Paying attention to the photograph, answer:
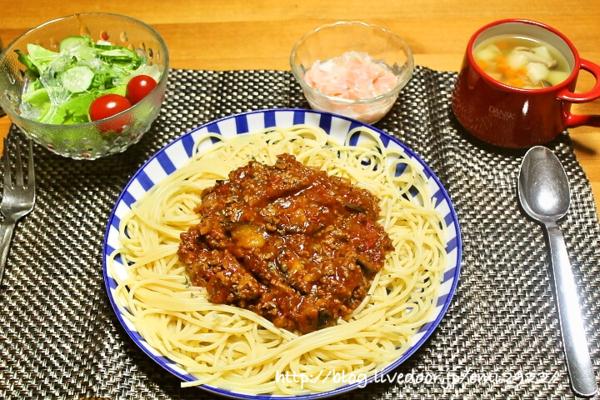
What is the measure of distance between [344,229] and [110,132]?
1768mm

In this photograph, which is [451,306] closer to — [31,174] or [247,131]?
[247,131]

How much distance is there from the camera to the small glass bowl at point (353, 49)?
4.07 meters

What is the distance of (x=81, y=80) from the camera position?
12.6 ft

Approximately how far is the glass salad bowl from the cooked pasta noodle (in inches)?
19.9

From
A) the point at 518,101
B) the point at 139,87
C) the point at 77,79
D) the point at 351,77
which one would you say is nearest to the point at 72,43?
the point at 77,79

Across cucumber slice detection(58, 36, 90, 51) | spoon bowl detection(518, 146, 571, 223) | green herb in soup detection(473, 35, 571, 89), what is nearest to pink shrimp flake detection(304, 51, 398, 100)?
green herb in soup detection(473, 35, 571, 89)

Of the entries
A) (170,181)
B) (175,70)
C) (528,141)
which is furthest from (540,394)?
(175,70)

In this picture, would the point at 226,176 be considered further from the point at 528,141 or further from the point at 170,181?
the point at 528,141

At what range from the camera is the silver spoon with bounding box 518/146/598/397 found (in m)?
2.91

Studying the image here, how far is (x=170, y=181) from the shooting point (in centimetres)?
367

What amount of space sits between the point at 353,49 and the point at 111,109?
7.14 feet

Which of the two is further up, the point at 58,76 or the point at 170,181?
the point at 58,76

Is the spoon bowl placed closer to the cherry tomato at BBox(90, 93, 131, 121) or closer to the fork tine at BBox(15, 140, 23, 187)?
the cherry tomato at BBox(90, 93, 131, 121)

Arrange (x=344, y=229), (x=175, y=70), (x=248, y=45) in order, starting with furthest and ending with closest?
(x=248, y=45), (x=175, y=70), (x=344, y=229)
